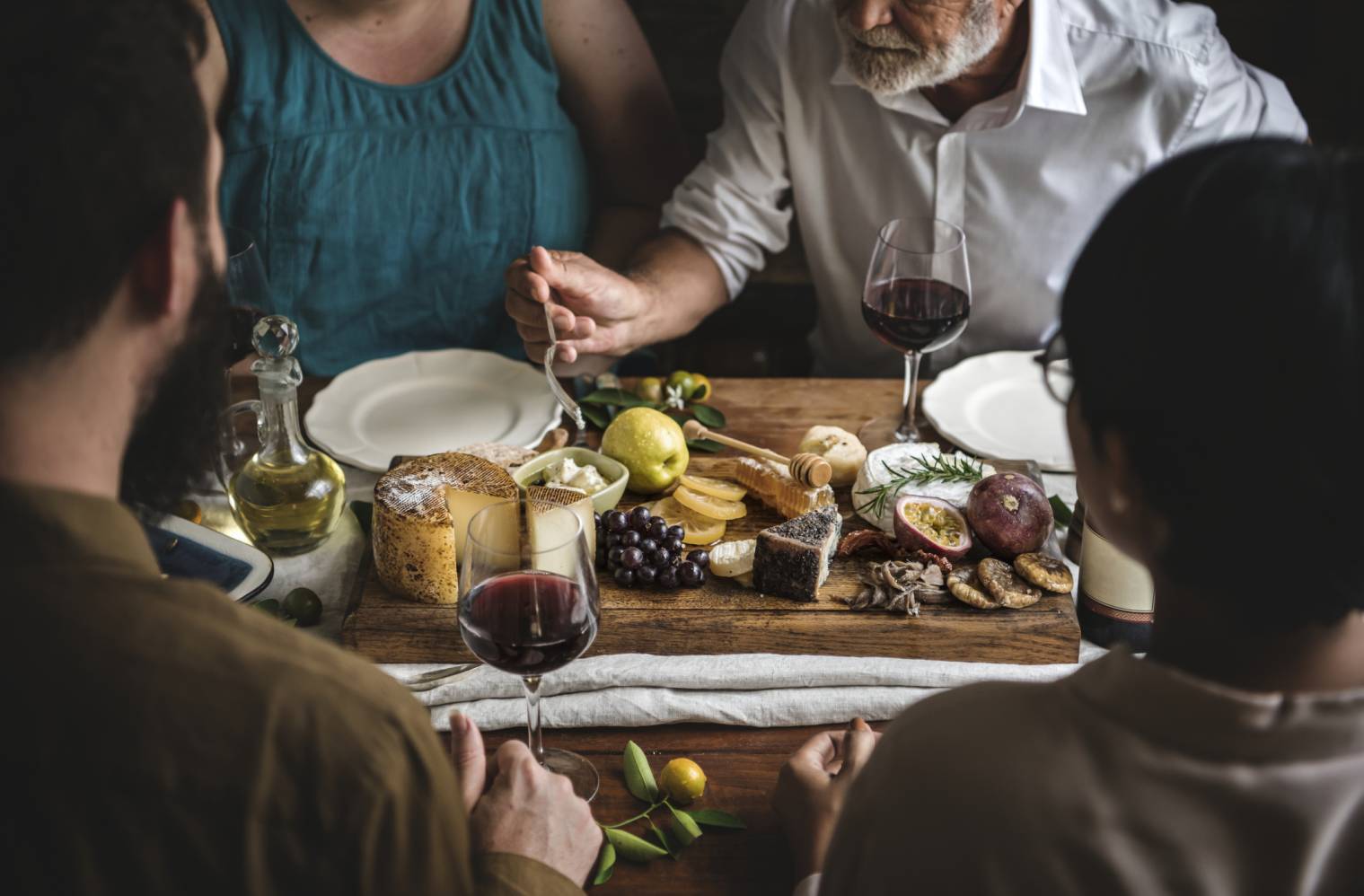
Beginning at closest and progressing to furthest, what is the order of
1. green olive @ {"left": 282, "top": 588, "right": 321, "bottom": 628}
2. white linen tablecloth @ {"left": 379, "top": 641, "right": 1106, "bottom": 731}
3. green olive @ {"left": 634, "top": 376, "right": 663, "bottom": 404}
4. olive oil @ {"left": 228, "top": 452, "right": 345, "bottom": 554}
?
white linen tablecloth @ {"left": 379, "top": 641, "right": 1106, "bottom": 731} < green olive @ {"left": 282, "top": 588, "right": 321, "bottom": 628} < olive oil @ {"left": 228, "top": 452, "right": 345, "bottom": 554} < green olive @ {"left": 634, "top": 376, "right": 663, "bottom": 404}

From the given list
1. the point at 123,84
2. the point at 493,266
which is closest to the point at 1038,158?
the point at 493,266

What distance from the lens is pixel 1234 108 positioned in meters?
2.21

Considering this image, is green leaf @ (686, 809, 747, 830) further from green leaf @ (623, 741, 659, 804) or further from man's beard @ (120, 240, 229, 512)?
man's beard @ (120, 240, 229, 512)

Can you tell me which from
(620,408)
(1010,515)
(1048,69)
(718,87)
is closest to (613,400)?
(620,408)

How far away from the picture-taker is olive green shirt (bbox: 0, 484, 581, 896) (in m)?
0.67

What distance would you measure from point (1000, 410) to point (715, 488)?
0.60m

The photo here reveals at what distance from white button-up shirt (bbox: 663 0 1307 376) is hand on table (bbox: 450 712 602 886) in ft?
4.92

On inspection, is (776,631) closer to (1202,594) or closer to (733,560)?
(733,560)

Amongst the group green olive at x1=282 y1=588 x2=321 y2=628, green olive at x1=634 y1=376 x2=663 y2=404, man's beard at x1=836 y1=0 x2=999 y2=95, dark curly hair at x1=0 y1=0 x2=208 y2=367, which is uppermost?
dark curly hair at x1=0 y1=0 x2=208 y2=367

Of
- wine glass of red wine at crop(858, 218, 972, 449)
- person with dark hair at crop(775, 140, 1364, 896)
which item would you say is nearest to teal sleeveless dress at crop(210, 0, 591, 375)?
wine glass of red wine at crop(858, 218, 972, 449)

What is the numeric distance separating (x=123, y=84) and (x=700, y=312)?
5.70 feet

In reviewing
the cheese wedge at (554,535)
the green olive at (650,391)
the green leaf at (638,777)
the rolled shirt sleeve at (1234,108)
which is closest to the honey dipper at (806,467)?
the green olive at (650,391)

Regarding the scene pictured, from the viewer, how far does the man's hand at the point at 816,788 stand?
1094 millimetres

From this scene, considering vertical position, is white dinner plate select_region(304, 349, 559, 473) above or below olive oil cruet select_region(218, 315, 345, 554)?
below
